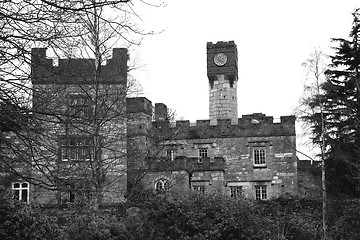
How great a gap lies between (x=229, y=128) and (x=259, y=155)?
7.31 feet

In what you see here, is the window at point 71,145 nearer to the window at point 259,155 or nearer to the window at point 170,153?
the window at point 170,153

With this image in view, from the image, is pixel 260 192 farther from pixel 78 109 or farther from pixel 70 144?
pixel 78 109

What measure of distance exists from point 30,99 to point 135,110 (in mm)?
26897

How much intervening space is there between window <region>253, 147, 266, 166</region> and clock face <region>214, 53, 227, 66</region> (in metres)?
7.52

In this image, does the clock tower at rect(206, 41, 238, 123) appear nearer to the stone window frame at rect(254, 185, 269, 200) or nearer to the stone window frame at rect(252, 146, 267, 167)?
the stone window frame at rect(252, 146, 267, 167)

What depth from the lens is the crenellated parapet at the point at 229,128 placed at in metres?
35.8

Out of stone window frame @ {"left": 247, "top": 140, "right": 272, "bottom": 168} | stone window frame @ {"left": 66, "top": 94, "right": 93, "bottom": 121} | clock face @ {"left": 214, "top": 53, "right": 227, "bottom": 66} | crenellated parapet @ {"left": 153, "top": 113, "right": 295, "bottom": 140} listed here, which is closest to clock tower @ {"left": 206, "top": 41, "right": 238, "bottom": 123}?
clock face @ {"left": 214, "top": 53, "right": 227, "bottom": 66}

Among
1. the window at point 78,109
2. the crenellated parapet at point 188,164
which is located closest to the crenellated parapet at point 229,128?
the crenellated parapet at point 188,164

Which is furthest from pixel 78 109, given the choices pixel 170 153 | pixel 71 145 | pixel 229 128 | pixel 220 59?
pixel 220 59

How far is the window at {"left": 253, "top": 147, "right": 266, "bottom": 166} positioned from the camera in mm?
35562

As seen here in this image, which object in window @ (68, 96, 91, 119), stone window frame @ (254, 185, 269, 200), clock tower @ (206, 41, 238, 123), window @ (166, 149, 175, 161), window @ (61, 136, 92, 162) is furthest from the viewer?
clock tower @ (206, 41, 238, 123)

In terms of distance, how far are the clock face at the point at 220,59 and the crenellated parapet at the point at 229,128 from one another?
5606 mm

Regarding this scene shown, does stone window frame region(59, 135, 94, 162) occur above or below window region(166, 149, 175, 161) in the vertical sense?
below

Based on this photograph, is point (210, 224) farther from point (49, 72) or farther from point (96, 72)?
point (49, 72)
